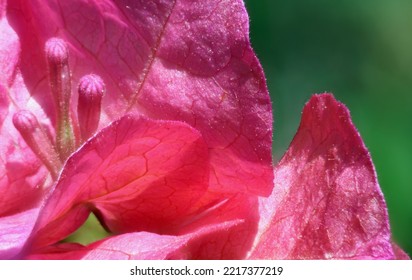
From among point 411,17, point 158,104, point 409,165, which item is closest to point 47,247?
point 158,104

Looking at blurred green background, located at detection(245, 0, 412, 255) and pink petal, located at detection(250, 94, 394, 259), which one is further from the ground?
pink petal, located at detection(250, 94, 394, 259)

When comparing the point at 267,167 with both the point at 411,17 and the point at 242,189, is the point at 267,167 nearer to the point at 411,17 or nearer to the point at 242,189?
the point at 242,189

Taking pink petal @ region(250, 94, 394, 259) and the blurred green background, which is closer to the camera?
pink petal @ region(250, 94, 394, 259)

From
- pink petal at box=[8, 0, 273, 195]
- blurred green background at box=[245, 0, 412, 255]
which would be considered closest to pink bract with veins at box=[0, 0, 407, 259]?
pink petal at box=[8, 0, 273, 195]

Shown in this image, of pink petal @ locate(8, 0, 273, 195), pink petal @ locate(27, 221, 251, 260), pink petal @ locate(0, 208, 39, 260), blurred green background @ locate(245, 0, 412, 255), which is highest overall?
pink petal @ locate(8, 0, 273, 195)

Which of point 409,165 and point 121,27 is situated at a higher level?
point 121,27

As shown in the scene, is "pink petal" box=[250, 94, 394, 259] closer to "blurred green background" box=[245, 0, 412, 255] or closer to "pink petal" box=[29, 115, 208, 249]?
"pink petal" box=[29, 115, 208, 249]
